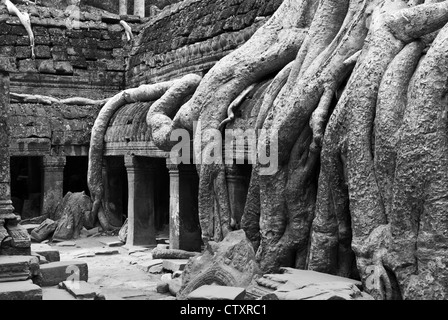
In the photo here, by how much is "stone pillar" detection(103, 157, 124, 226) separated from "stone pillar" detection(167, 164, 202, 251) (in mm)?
2957

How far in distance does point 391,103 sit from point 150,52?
8388 mm

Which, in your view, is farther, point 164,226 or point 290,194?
point 164,226

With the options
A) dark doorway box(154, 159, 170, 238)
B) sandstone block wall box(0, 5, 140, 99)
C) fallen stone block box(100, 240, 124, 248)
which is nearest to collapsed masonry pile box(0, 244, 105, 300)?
fallen stone block box(100, 240, 124, 248)

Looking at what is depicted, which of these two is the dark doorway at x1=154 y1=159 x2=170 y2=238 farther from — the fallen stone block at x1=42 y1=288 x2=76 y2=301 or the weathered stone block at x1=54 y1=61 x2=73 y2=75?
the fallen stone block at x1=42 y1=288 x2=76 y2=301

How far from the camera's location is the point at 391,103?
191 inches

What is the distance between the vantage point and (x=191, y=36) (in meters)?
10.9

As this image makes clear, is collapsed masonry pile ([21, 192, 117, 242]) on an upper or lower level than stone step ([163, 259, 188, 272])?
upper

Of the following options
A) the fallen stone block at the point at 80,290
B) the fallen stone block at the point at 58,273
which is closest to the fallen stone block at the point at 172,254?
the fallen stone block at the point at 58,273

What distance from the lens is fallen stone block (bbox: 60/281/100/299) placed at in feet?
18.1

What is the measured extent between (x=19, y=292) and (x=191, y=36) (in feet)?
21.4

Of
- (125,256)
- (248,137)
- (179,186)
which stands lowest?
(125,256)

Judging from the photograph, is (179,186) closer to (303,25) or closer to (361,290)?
(303,25)

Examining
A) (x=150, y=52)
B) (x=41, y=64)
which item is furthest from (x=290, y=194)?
(x=41, y=64)

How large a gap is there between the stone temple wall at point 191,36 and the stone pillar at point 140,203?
1.73m
